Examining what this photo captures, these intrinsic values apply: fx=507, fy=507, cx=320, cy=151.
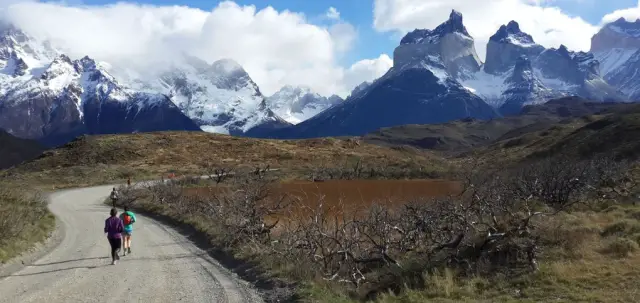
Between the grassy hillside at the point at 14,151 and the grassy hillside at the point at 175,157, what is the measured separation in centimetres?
10578

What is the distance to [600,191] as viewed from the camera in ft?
84.6

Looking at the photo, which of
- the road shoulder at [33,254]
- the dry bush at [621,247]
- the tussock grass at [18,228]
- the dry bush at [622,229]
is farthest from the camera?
the tussock grass at [18,228]

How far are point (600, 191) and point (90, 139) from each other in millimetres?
81881

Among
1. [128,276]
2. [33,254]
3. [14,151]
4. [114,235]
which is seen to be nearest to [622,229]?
[128,276]

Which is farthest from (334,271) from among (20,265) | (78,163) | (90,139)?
(90,139)

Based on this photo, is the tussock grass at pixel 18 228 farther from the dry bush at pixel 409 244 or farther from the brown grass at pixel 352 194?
the brown grass at pixel 352 194

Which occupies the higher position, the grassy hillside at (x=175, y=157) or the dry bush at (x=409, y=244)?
the grassy hillside at (x=175, y=157)

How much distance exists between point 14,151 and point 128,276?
658 ft

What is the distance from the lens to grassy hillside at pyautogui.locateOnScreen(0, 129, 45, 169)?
17462cm

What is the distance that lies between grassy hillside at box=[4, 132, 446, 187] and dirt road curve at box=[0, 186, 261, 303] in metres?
45.2

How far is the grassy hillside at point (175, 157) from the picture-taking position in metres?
66.9

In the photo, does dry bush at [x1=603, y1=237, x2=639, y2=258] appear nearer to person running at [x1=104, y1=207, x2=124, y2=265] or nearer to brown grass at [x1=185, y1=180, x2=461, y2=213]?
brown grass at [x1=185, y1=180, x2=461, y2=213]

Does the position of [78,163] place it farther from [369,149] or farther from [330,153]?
[369,149]

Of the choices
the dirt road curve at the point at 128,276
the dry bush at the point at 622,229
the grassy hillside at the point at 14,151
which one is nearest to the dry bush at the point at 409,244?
the dry bush at the point at 622,229
